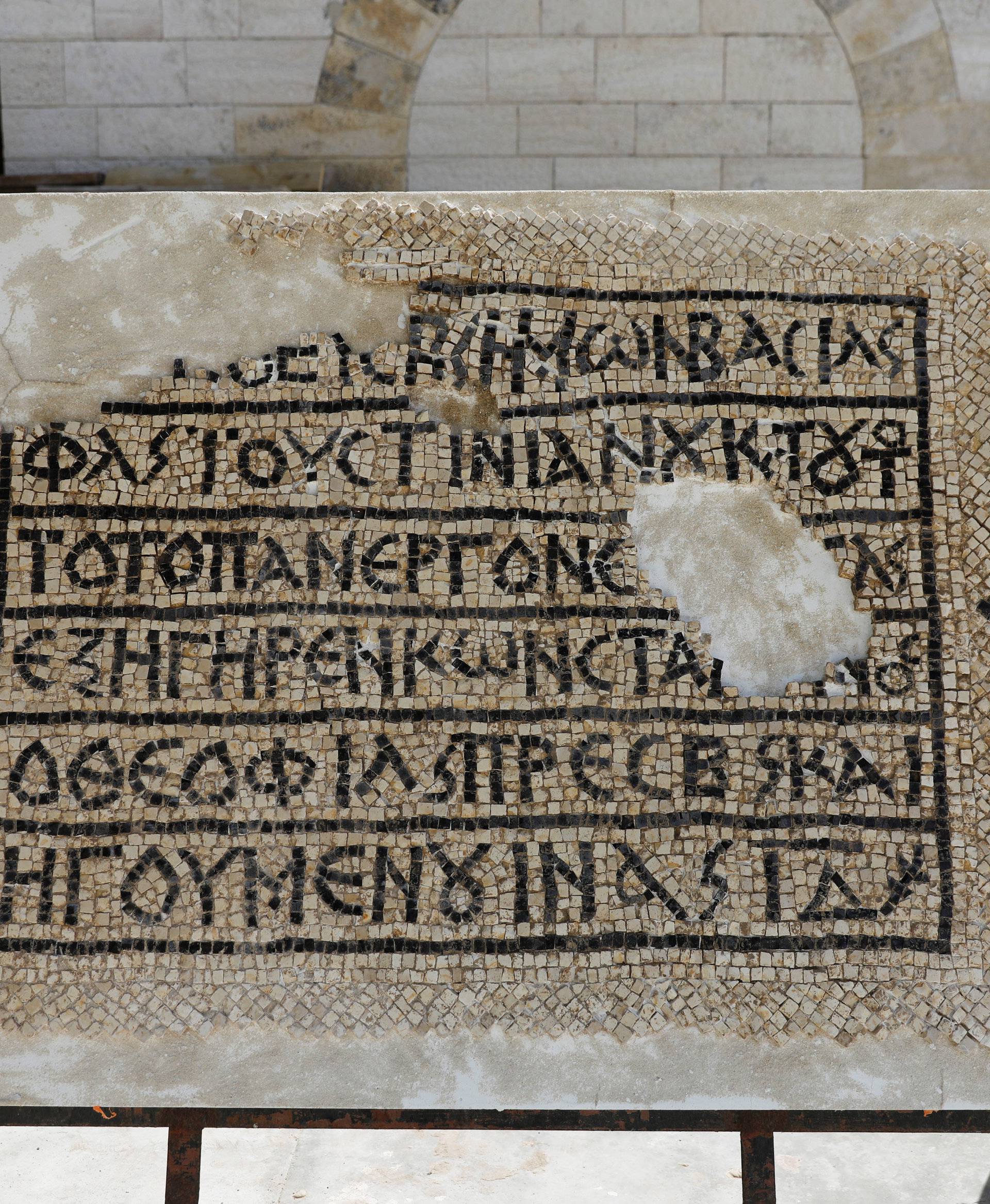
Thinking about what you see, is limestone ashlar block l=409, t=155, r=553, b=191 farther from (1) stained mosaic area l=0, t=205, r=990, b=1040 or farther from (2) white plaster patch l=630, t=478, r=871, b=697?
(2) white plaster patch l=630, t=478, r=871, b=697

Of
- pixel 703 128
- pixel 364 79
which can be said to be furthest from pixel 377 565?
pixel 703 128

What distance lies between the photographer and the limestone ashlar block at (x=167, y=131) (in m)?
3.12

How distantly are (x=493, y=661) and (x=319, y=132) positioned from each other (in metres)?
1.97

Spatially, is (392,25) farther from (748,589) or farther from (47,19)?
(748,589)

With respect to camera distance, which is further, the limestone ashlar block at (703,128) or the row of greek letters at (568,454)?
the limestone ashlar block at (703,128)

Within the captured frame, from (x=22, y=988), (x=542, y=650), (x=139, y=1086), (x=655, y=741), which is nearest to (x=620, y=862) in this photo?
(x=655, y=741)

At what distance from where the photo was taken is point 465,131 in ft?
10.2

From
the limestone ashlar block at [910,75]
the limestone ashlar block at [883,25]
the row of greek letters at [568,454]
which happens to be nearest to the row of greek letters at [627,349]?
the row of greek letters at [568,454]

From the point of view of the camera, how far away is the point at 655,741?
229cm

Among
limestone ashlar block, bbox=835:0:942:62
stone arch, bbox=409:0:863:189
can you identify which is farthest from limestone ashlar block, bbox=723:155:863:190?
limestone ashlar block, bbox=835:0:942:62

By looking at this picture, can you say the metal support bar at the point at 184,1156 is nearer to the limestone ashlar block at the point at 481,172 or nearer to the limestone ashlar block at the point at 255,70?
the limestone ashlar block at the point at 481,172

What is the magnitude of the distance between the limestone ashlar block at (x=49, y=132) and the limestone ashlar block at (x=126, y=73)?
7cm

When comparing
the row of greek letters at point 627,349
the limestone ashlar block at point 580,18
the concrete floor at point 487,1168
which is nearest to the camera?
the row of greek letters at point 627,349

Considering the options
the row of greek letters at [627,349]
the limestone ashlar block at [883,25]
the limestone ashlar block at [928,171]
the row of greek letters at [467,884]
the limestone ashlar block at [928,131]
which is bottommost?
the row of greek letters at [467,884]
